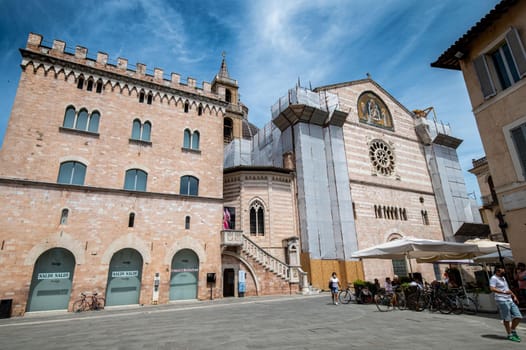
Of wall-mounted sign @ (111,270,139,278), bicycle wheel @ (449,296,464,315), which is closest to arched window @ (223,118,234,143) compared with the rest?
wall-mounted sign @ (111,270,139,278)

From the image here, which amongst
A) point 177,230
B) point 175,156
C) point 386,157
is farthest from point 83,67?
point 386,157

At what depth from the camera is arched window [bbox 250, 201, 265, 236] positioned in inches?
857

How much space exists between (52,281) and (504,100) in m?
20.9

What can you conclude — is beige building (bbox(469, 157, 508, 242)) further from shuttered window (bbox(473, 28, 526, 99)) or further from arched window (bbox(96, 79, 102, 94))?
arched window (bbox(96, 79, 102, 94))

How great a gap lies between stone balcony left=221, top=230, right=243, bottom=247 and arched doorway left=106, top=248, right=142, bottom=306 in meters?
4.89

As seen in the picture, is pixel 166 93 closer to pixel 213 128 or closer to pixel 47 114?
pixel 213 128

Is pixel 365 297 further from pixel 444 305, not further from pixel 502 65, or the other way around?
pixel 502 65

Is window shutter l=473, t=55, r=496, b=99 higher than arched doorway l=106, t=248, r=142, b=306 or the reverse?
higher

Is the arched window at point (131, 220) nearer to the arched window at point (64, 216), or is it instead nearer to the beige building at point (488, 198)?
the arched window at point (64, 216)

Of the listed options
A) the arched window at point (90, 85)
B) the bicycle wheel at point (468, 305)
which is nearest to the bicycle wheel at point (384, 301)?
the bicycle wheel at point (468, 305)

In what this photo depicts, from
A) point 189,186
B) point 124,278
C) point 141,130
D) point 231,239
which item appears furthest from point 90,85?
point 231,239

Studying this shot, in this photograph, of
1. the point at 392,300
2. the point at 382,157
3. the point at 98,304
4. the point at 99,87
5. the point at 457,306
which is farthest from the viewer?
the point at 382,157

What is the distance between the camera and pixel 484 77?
11125 mm

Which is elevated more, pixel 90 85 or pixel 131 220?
pixel 90 85
